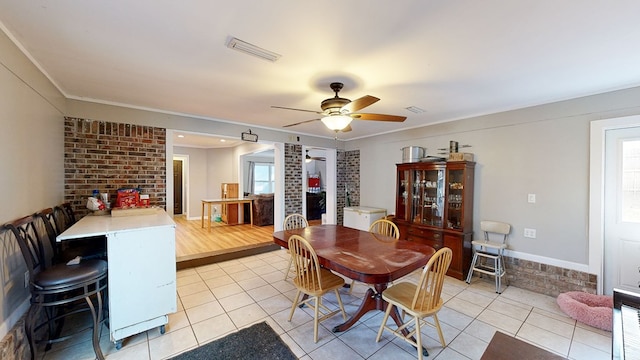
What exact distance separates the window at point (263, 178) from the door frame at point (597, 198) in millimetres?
7770

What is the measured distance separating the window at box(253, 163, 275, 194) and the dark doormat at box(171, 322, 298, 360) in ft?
22.7

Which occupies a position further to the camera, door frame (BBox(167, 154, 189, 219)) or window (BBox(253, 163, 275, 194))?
window (BBox(253, 163, 275, 194))

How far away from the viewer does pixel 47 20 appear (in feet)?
5.27

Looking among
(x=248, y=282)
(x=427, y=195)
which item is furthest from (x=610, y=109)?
(x=248, y=282)

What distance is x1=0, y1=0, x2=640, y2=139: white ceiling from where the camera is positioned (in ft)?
4.92

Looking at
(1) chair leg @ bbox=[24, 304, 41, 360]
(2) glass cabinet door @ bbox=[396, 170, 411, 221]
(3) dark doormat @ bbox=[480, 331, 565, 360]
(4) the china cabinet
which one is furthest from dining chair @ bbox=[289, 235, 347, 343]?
(2) glass cabinet door @ bbox=[396, 170, 411, 221]

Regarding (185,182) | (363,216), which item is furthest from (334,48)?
(185,182)

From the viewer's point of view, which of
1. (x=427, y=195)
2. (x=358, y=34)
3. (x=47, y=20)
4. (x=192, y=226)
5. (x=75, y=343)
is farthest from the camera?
(x=192, y=226)

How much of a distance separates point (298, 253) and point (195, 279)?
2028 mm

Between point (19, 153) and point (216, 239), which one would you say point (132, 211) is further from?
point (216, 239)

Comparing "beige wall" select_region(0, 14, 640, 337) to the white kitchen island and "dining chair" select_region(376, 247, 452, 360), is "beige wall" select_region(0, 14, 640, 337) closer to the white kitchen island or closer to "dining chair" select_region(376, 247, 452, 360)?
the white kitchen island

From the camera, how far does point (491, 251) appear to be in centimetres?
362

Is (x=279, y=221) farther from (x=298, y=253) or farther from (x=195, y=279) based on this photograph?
(x=298, y=253)

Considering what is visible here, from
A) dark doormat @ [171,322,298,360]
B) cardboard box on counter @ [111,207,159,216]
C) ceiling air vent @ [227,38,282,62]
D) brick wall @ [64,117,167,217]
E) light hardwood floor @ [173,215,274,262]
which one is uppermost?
ceiling air vent @ [227,38,282,62]
